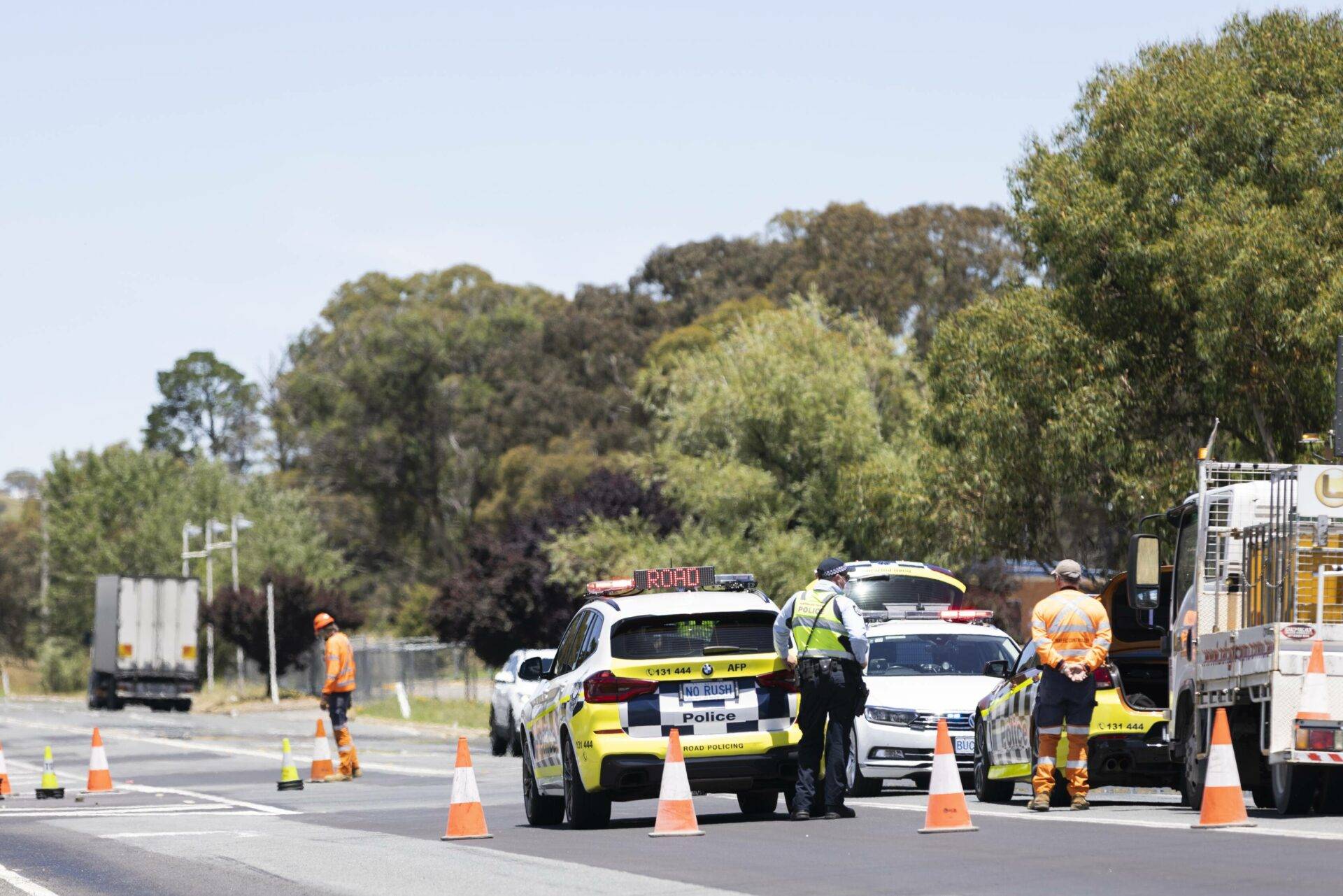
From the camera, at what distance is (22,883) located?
13.1 m

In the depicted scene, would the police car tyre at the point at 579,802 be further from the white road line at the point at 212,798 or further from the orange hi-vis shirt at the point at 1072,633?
the white road line at the point at 212,798

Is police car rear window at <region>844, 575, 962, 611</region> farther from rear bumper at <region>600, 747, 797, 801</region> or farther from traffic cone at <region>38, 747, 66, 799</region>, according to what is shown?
rear bumper at <region>600, 747, 797, 801</region>

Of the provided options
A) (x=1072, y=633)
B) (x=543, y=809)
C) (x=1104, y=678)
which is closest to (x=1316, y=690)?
(x=1072, y=633)

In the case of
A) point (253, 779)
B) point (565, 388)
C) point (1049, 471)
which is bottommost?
point (253, 779)

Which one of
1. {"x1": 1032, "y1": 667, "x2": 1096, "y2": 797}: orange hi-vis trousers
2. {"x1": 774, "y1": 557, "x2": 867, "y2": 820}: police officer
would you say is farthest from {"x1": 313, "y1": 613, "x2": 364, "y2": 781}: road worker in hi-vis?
{"x1": 1032, "y1": 667, "x2": 1096, "y2": 797}: orange hi-vis trousers

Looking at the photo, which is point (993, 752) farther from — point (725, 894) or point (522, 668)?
point (725, 894)

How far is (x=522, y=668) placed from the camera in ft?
55.2

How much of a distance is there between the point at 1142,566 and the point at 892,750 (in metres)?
3.87

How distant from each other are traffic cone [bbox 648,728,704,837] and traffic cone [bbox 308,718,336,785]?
10328 millimetres

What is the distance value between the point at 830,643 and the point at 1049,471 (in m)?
15.7

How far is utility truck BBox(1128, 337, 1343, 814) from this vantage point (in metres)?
13.6

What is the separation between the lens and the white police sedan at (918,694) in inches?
740

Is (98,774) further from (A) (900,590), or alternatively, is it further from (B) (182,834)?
(A) (900,590)

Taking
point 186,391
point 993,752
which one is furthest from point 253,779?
point 186,391
